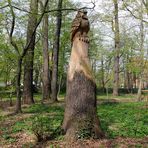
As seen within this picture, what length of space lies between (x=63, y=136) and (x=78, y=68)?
186cm

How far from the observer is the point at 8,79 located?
17.5 meters

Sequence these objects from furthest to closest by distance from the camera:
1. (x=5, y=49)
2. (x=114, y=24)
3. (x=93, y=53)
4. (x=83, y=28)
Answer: (x=93, y=53), (x=114, y=24), (x=5, y=49), (x=83, y=28)

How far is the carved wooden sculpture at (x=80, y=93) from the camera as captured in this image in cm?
720

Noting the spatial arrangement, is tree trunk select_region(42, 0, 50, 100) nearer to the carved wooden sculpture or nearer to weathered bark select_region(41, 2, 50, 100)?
weathered bark select_region(41, 2, 50, 100)

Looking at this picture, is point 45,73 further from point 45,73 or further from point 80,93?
point 80,93

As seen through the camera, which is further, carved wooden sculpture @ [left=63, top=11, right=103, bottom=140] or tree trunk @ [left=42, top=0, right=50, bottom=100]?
tree trunk @ [left=42, top=0, right=50, bottom=100]

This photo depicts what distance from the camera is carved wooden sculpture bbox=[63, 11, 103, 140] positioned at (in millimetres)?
7195

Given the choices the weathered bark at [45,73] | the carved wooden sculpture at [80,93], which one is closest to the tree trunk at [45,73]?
the weathered bark at [45,73]

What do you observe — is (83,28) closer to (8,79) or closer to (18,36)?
(18,36)

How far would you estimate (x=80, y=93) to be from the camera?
761cm

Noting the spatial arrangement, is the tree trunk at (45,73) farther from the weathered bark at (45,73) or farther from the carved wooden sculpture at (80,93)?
the carved wooden sculpture at (80,93)

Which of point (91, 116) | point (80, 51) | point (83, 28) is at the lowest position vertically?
point (91, 116)

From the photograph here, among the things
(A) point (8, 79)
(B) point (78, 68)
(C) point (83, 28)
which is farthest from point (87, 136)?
(A) point (8, 79)

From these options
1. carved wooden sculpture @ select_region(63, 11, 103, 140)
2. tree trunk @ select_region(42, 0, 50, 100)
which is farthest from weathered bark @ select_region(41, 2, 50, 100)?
carved wooden sculpture @ select_region(63, 11, 103, 140)
